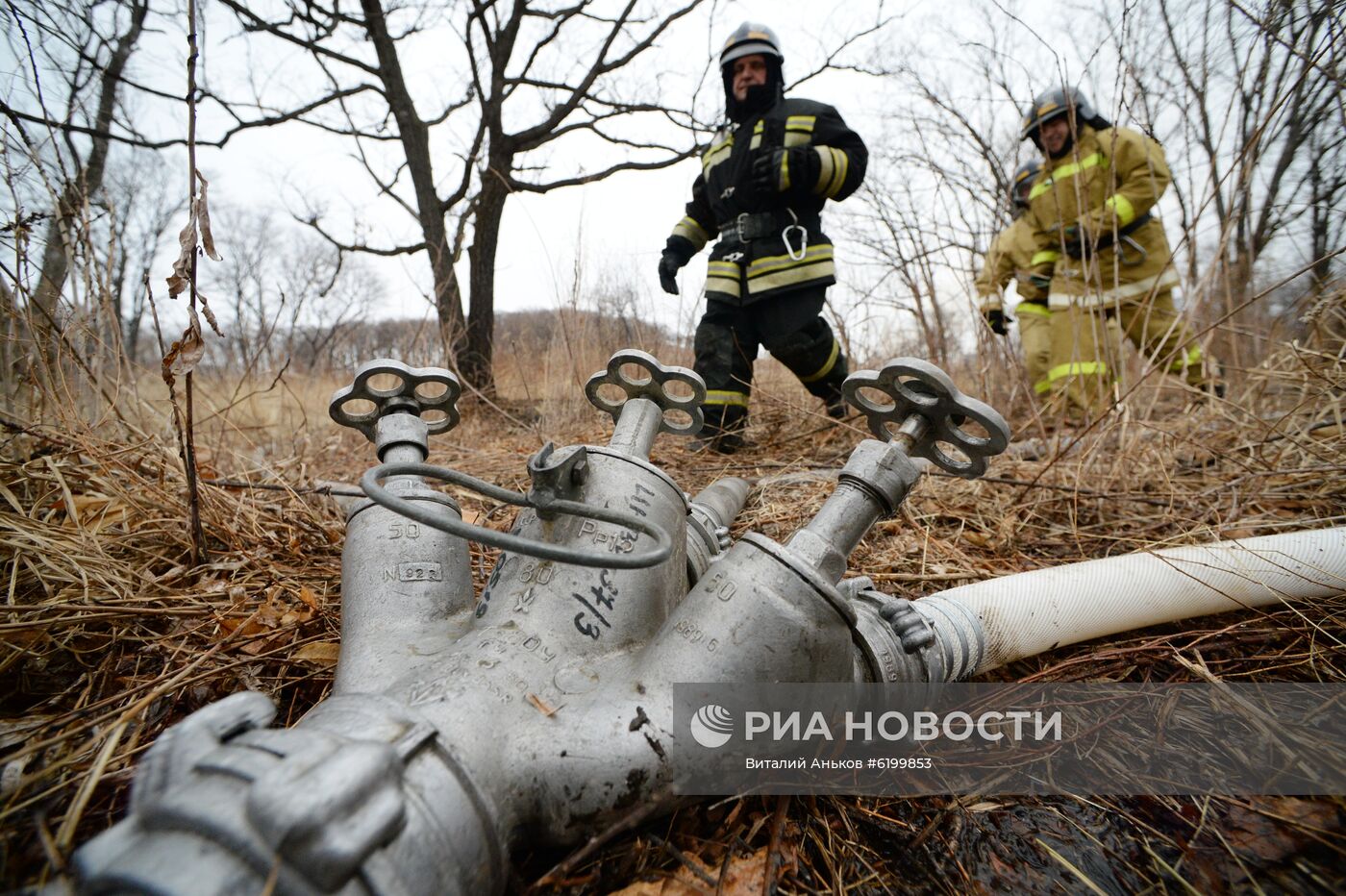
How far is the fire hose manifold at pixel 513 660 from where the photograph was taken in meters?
0.51

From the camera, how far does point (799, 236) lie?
3.26m

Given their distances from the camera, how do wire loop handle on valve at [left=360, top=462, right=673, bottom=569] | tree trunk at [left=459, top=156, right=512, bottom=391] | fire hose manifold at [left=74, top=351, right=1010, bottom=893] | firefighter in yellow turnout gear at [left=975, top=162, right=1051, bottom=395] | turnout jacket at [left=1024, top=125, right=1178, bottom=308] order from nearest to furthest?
fire hose manifold at [left=74, top=351, right=1010, bottom=893], wire loop handle on valve at [left=360, top=462, right=673, bottom=569], turnout jacket at [left=1024, top=125, right=1178, bottom=308], firefighter in yellow turnout gear at [left=975, top=162, right=1051, bottom=395], tree trunk at [left=459, top=156, right=512, bottom=391]

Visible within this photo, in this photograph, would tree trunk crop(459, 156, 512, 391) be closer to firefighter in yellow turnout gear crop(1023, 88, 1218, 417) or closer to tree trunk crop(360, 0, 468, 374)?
tree trunk crop(360, 0, 468, 374)

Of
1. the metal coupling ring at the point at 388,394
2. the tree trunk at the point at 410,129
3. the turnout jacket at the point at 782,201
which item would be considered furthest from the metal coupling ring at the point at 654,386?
the tree trunk at the point at 410,129

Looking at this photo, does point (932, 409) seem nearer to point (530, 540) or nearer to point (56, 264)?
point (530, 540)

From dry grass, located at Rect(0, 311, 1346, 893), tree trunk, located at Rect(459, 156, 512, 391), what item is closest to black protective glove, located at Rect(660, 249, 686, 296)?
dry grass, located at Rect(0, 311, 1346, 893)

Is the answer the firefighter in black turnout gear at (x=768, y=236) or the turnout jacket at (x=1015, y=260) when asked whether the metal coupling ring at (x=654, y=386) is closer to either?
the firefighter in black turnout gear at (x=768, y=236)

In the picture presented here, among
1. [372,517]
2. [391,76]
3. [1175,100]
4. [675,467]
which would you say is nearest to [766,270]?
[675,467]

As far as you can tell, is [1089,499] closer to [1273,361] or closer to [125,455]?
[1273,361]

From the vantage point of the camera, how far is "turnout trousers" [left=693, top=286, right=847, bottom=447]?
10.5 feet

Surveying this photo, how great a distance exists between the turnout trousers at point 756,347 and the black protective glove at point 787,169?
541mm

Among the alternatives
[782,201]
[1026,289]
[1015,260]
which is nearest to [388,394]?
[782,201]

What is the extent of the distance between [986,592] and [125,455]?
2.07 metres

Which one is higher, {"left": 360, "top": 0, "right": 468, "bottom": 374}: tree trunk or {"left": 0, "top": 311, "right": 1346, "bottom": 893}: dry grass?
{"left": 360, "top": 0, "right": 468, "bottom": 374}: tree trunk
